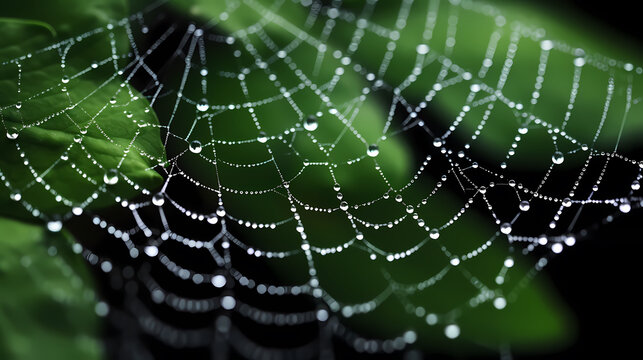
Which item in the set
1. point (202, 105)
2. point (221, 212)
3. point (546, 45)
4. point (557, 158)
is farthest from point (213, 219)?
point (546, 45)

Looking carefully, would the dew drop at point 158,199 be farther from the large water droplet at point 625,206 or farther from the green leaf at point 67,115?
the large water droplet at point 625,206

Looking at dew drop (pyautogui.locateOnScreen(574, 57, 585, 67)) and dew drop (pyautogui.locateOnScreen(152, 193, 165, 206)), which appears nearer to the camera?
dew drop (pyautogui.locateOnScreen(152, 193, 165, 206))

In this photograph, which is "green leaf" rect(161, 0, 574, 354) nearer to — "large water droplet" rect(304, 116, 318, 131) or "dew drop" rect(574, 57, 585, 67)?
"large water droplet" rect(304, 116, 318, 131)

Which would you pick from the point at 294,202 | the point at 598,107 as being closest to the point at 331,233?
the point at 294,202

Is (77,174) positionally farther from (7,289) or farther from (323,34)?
(323,34)

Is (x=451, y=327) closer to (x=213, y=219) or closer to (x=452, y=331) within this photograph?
(x=452, y=331)

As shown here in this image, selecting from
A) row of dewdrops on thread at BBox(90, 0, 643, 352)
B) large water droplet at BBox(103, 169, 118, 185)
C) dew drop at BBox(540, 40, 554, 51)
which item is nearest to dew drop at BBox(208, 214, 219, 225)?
large water droplet at BBox(103, 169, 118, 185)

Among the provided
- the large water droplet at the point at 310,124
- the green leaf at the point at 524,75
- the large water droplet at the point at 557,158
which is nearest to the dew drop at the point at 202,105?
the large water droplet at the point at 310,124

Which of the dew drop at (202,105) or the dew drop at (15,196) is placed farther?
the dew drop at (202,105)
